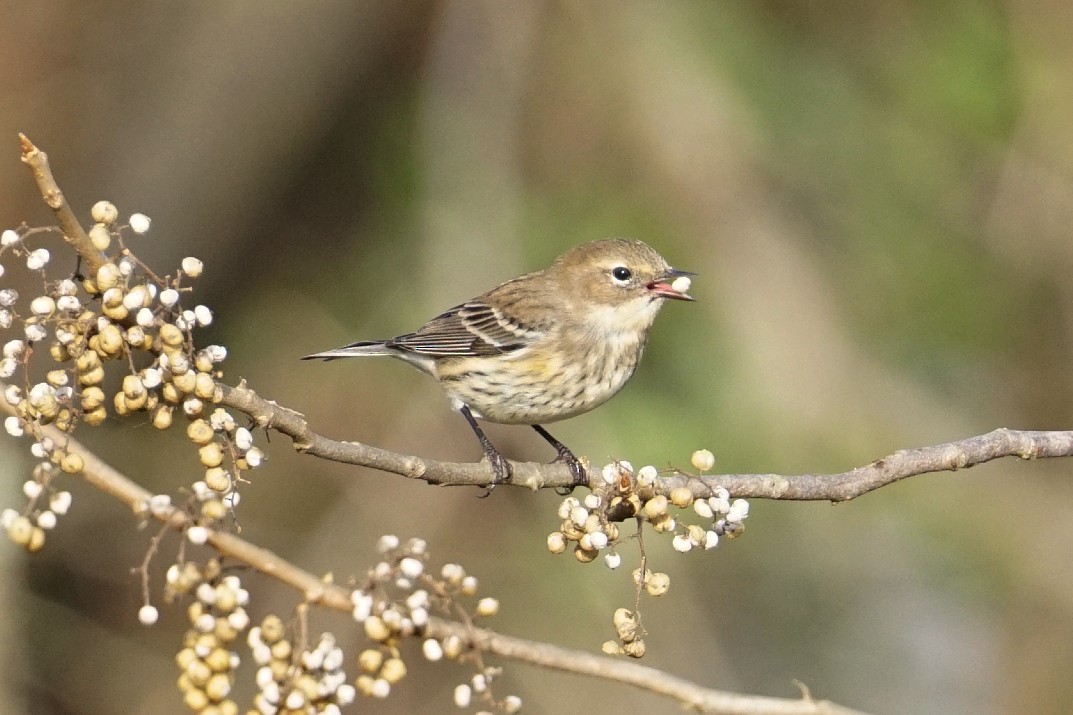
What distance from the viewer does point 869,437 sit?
25.8 ft

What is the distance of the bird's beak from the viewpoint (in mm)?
5699

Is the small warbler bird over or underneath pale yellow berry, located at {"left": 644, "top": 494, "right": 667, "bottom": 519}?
over

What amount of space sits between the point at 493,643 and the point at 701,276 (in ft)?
21.5

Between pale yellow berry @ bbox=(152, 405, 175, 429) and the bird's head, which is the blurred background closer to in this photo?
the bird's head

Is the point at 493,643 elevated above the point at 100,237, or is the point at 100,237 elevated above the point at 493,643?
the point at 100,237

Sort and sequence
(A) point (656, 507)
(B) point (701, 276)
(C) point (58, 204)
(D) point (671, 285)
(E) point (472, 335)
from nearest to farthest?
(C) point (58, 204)
(A) point (656, 507)
(D) point (671, 285)
(E) point (472, 335)
(B) point (701, 276)

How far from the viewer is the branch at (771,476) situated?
123 inches

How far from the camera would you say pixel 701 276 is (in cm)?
847

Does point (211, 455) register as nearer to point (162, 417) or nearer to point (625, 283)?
point (162, 417)

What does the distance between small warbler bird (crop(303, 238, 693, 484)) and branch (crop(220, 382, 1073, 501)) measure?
165 centimetres

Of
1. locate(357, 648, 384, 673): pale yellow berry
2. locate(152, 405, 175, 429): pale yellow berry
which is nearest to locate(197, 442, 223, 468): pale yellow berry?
locate(152, 405, 175, 429): pale yellow berry

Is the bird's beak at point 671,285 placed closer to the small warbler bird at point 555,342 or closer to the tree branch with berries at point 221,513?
the small warbler bird at point 555,342

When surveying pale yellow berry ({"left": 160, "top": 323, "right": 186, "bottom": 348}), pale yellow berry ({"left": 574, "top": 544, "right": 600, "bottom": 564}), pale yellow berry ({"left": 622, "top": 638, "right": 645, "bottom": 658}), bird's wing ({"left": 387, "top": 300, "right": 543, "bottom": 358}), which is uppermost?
bird's wing ({"left": 387, "top": 300, "right": 543, "bottom": 358})

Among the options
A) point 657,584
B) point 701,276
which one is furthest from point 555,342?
point 657,584
